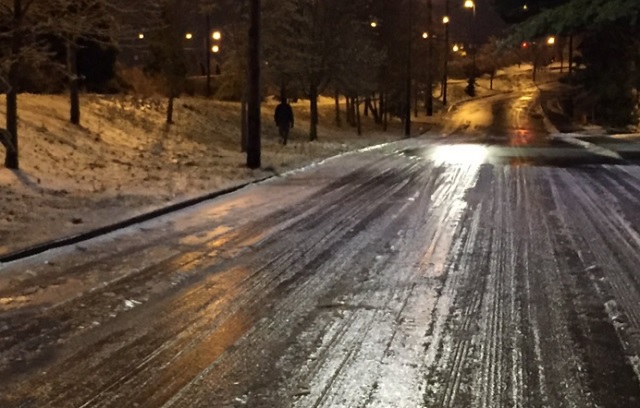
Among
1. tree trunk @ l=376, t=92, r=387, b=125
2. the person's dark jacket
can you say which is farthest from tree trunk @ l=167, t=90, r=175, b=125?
tree trunk @ l=376, t=92, r=387, b=125

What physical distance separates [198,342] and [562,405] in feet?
9.54

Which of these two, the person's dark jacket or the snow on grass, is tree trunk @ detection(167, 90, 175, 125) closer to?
the snow on grass

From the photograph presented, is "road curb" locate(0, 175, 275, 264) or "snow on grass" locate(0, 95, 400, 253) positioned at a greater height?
"snow on grass" locate(0, 95, 400, 253)

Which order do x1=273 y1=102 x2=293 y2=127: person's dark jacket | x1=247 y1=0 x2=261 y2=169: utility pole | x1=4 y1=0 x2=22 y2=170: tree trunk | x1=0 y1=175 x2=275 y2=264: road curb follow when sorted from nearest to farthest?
x1=0 y1=175 x2=275 y2=264: road curb, x1=4 y1=0 x2=22 y2=170: tree trunk, x1=247 y1=0 x2=261 y2=169: utility pole, x1=273 y1=102 x2=293 y2=127: person's dark jacket

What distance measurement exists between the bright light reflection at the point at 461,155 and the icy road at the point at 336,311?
10339 mm

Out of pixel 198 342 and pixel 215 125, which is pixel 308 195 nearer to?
pixel 198 342

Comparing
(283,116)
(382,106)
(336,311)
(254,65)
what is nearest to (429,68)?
(382,106)

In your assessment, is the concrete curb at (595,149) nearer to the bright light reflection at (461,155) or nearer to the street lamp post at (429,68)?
the bright light reflection at (461,155)

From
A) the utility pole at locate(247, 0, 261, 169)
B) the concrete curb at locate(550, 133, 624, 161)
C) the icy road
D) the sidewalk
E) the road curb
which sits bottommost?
the icy road

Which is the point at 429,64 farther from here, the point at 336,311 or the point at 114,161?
the point at 336,311

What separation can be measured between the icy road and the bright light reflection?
10.3 m

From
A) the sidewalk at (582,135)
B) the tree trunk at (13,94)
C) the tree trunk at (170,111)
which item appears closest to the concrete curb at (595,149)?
the sidewalk at (582,135)

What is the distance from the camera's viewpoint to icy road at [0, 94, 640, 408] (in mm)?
5789

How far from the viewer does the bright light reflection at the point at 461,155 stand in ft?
82.8
